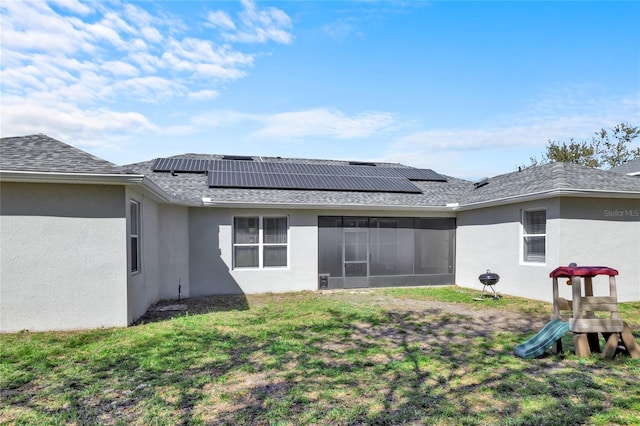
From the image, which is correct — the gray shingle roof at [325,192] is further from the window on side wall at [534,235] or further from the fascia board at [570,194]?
the window on side wall at [534,235]

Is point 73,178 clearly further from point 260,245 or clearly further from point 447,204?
point 447,204

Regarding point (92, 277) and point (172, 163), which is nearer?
point (92, 277)

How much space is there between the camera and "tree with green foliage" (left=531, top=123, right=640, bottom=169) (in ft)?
103

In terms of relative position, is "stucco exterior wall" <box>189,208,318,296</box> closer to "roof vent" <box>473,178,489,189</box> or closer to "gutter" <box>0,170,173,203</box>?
"gutter" <box>0,170,173,203</box>

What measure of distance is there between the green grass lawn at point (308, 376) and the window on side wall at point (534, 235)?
2.72m

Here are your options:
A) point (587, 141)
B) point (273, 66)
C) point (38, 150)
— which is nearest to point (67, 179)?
point (38, 150)

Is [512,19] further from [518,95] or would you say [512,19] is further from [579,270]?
[579,270]

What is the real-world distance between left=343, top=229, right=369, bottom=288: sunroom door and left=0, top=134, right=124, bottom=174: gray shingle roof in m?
7.64

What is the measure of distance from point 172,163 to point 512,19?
12.3m

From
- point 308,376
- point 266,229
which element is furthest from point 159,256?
point 308,376

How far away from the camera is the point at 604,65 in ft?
41.3

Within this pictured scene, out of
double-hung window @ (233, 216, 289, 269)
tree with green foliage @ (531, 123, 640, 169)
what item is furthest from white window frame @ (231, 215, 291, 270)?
tree with green foliage @ (531, 123, 640, 169)

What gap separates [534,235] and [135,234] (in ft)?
33.5

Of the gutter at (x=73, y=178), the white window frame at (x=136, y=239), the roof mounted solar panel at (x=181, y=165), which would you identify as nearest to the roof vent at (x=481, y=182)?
the roof mounted solar panel at (x=181, y=165)
